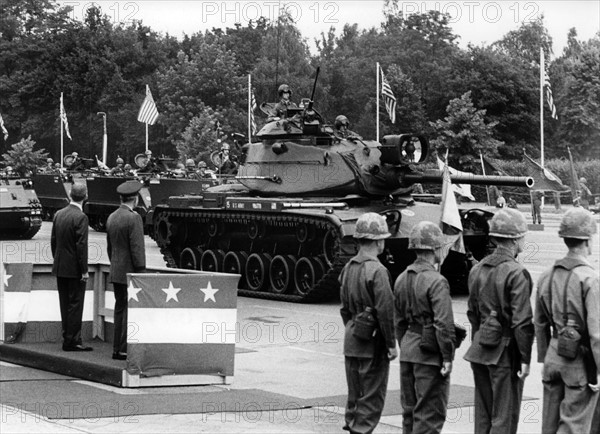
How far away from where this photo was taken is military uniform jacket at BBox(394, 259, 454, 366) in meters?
8.82

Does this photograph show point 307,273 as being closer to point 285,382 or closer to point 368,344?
point 285,382

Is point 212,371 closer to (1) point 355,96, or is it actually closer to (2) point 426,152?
(2) point 426,152

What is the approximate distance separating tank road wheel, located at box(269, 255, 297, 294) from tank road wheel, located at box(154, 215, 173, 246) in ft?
10.4

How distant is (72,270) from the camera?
43.1 ft

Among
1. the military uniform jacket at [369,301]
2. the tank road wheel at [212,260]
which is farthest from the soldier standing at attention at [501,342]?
the tank road wheel at [212,260]

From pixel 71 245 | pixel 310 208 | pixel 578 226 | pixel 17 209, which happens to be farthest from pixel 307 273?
pixel 17 209

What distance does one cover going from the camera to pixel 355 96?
2763 inches

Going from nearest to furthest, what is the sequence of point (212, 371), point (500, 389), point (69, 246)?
point (500, 389)
point (212, 371)
point (69, 246)

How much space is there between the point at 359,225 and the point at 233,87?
204ft

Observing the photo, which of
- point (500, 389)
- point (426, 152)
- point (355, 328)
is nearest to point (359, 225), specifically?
point (355, 328)

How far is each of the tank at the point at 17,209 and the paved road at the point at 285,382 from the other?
1455cm

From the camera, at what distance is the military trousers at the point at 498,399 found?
8.70 meters

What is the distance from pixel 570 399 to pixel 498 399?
837 millimetres

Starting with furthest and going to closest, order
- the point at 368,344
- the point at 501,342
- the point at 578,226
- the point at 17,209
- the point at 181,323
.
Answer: the point at 17,209, the point at 181,323, the point at 368,344, the point at 501,342, the point at 578,226
